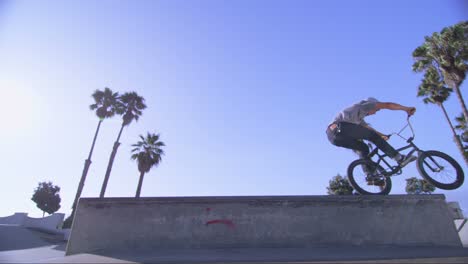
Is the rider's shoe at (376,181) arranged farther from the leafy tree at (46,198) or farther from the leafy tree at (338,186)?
the leafy tree at (46,198)

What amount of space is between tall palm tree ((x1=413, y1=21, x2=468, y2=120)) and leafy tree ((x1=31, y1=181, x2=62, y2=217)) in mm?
62776

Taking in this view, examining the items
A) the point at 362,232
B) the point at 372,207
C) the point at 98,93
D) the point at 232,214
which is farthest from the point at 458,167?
the point at 98,93

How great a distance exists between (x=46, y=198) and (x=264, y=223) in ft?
194

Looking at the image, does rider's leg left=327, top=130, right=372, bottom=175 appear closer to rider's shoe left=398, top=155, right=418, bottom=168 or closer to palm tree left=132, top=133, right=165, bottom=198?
rider's shoe left=398, top=155, right=418, bottom=168

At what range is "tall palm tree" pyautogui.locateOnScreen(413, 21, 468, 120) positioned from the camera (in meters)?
19.9

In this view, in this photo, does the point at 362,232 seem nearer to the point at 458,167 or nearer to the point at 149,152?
the point at 458,167

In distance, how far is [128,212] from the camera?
7.29 m

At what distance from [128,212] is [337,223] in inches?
219

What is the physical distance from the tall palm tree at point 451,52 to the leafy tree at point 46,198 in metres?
62.8

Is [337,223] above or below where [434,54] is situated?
below

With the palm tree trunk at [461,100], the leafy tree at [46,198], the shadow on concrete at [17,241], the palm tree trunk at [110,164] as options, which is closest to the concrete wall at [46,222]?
the palm tree trunk at [110,164]

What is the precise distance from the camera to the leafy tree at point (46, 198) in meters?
51.5

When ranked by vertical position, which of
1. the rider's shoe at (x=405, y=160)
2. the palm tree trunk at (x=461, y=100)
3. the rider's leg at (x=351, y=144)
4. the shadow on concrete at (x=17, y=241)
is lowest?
the shadow on concrete at (x=17, y=241)

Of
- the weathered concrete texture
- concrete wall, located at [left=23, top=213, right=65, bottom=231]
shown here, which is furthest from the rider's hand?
concrete wall, located at [left=23, top=213, right=65, bottom=231]
